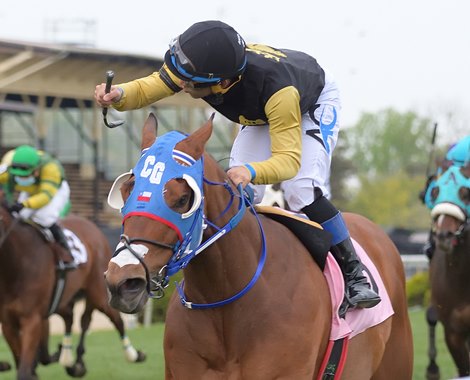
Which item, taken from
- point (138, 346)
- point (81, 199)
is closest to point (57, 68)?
point (81, 199)

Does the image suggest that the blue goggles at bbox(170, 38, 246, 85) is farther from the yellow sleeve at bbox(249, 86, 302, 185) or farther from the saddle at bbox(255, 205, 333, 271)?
the saddle at bbox(255, 205, 333, 271)

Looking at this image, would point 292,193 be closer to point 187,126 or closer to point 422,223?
point 187,126

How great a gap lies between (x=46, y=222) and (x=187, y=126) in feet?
68.9

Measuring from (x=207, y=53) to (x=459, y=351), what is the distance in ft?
14.7

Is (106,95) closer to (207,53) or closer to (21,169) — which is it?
(207,53)

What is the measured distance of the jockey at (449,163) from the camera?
25.7ft

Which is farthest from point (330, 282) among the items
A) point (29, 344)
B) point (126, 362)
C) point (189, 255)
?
point (126, 362)

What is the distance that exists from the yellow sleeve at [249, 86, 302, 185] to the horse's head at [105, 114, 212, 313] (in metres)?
0.42

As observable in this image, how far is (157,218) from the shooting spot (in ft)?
11.4

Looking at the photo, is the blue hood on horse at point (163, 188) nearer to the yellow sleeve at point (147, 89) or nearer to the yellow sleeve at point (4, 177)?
the yellow sleeve at point (147, 89)

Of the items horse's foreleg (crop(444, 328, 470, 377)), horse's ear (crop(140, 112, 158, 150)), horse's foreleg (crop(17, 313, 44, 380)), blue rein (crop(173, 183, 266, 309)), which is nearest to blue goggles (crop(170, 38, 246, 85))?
horse's ear (crop(140, 112, 158, 150))

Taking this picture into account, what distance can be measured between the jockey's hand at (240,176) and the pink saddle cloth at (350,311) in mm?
Answer: 793

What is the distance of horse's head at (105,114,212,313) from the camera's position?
338 cm

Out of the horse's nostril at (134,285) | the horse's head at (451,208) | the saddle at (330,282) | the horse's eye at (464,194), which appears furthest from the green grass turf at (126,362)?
the horse's nostril at (134,285)
